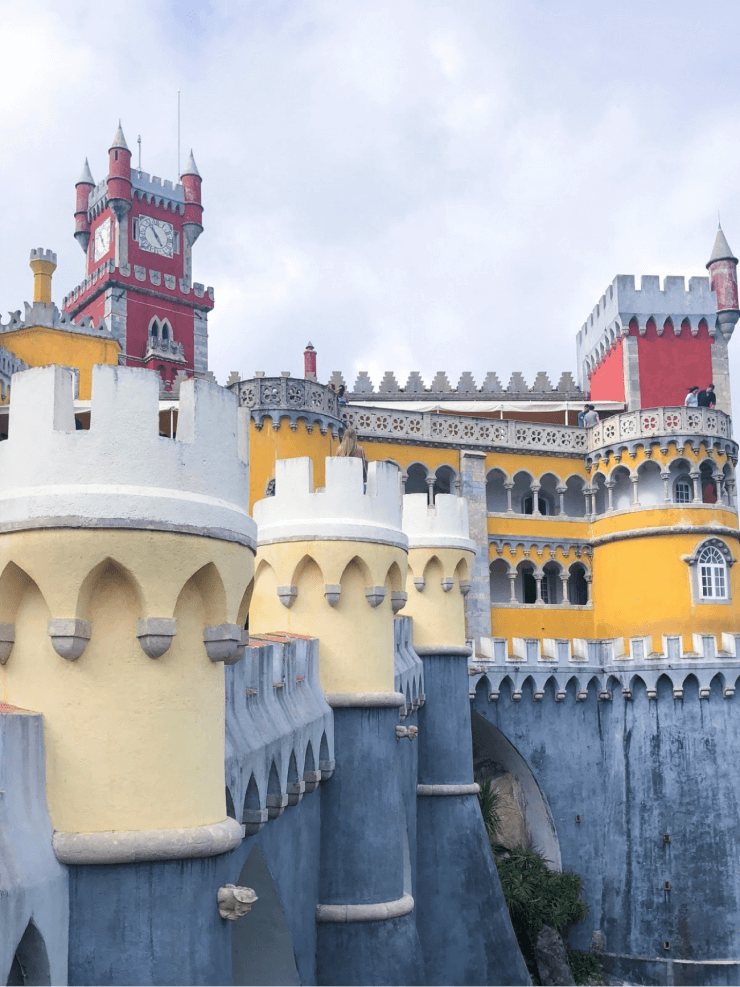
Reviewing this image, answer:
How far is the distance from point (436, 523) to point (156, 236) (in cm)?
3566

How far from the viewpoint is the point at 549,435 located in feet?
129

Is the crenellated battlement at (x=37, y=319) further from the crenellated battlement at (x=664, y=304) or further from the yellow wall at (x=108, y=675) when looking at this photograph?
the yellow wall at (x=108, y=675)

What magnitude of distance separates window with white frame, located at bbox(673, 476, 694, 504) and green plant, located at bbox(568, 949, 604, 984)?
49.1 ft

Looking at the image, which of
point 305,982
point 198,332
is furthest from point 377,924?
point 198,332

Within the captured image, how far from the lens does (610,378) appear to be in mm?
43188

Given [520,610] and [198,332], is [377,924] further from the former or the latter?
[198,332]

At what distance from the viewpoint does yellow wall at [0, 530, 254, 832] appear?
7082 mm

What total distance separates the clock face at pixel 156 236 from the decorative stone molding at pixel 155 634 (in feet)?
157

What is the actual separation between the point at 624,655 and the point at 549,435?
8.85 m

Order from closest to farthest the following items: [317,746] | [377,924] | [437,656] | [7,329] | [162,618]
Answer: [162,618] → [317,746] → [377,924] → [437,656] → [7,329]

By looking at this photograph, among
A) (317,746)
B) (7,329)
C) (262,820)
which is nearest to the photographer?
(262,820)

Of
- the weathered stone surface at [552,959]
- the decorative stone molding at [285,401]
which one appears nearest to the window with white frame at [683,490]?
the decorative stone molding at [285,401]

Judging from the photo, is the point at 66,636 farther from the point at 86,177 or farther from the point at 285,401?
the point at 86,177

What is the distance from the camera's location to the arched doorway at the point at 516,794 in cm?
3312
